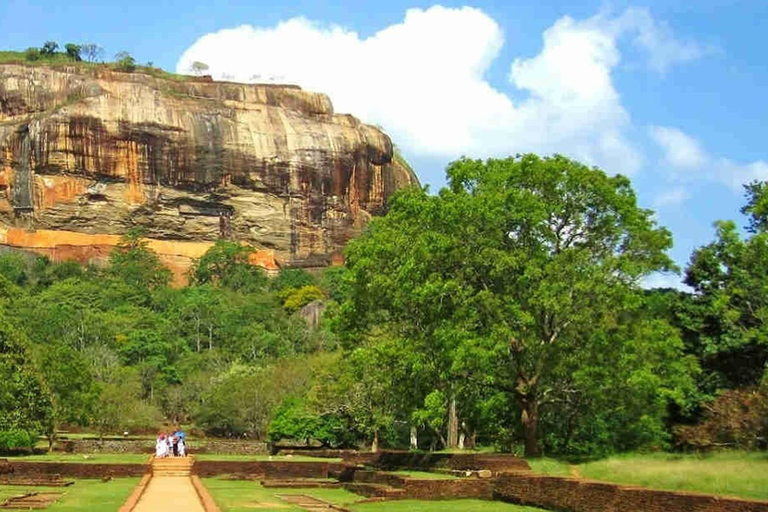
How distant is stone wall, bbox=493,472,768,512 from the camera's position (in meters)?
12.6

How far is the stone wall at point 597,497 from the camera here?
495 inches

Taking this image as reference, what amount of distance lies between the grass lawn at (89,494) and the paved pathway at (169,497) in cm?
42

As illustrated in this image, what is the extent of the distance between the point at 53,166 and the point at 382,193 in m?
28.0

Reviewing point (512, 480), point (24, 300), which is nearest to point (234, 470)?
point (512, 480)

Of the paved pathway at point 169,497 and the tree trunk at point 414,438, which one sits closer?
the paved pathway at point 169,497

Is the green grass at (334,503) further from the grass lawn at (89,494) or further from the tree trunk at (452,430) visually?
the tree trunk at (452,430)

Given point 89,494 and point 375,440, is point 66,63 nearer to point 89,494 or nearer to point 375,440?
point 375,440

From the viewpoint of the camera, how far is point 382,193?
9550 cm

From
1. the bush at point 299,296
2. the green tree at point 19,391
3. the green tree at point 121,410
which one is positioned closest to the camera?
the green tree at point 19,391

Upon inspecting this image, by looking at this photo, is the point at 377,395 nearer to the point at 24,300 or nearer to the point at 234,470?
the point at 234,470

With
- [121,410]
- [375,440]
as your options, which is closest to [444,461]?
[375,440]

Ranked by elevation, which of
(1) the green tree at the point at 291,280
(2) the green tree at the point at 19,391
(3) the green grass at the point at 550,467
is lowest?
(3) the green grass at the point at 550,467

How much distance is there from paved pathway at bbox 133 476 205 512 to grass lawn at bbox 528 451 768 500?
22.8ft

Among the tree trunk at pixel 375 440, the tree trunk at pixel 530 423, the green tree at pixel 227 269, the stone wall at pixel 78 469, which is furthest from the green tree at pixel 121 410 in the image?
the green tree at pixel 227 269
